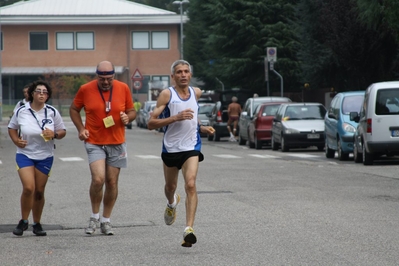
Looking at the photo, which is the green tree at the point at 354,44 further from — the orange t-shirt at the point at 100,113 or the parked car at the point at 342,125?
the orange t-shirt at the point at 100,113

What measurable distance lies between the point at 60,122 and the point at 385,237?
3653 millimetres

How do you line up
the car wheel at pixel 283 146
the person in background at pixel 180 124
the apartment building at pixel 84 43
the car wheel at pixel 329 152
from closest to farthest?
the person in background at pixel 180 124 < the car wheel at pixel 329 152 < the car wheel at pixel 283 146 < the apartment building at pixel 84 43

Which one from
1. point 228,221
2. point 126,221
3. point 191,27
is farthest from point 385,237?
point 191,27

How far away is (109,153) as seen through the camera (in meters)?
11.3

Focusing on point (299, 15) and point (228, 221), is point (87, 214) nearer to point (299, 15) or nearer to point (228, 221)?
point (228, 221)

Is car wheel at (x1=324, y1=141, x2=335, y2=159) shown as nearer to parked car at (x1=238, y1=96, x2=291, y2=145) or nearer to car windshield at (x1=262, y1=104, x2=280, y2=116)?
car windshield at (x1=262, y1=104, x2=280, y2=116)

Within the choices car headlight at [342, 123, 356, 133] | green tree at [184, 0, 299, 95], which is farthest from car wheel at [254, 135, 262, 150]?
green tree at [184, 0, 299, 95]

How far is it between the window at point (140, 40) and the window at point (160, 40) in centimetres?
48

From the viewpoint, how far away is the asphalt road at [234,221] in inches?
369

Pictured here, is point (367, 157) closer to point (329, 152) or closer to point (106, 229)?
point (329, 152)

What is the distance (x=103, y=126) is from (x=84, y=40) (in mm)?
74896

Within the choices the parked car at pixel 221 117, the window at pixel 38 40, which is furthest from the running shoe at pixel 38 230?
the window at pixel 38 40

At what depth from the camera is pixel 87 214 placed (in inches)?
531

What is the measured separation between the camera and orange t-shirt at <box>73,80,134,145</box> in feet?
36.8
